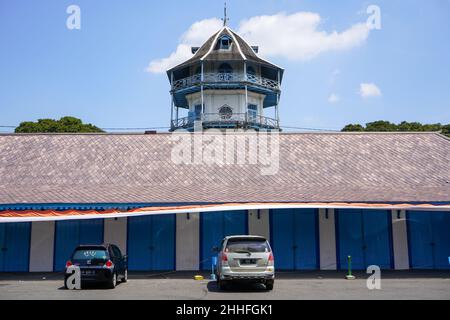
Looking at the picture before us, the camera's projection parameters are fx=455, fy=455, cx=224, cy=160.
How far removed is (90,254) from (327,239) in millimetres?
10543

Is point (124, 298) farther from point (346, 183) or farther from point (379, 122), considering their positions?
point (379, 122)

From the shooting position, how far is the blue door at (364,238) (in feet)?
66.2

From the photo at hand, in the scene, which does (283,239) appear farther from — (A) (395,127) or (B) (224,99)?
(A) (395,127)

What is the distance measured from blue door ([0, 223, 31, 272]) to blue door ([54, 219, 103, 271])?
1338mm

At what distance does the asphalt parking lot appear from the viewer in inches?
499

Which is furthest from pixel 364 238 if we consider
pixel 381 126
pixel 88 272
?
pixel 381 126

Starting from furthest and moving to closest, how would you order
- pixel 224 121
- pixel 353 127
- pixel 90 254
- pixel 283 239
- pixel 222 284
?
pixel 353 127
pixel 224 121
pixel 283 239
pixel 90 254
pixel 222 284

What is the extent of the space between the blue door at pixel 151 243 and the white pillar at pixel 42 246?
345 cm

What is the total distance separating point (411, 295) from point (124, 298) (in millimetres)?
8017

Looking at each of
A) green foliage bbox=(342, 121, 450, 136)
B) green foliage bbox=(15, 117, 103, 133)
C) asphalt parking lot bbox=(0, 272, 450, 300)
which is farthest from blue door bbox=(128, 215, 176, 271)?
green foliage bbox=(342, 121, 450, 136)

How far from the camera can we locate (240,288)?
14.7m

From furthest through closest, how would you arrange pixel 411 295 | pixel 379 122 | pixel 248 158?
pixel 379 122
pixel 248 158
pixel 411 295
